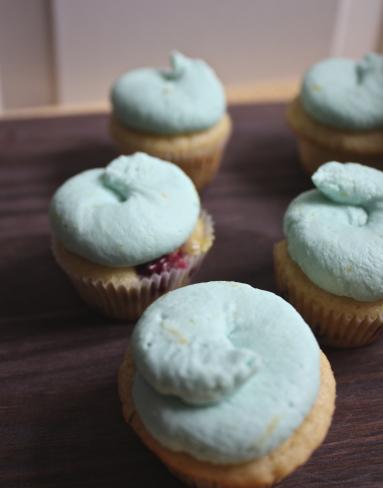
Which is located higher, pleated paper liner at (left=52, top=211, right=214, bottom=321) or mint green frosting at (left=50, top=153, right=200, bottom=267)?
mint green frosting at (left=50, top=153, right=200, bottom=267)

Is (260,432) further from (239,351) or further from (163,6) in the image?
(163,6)

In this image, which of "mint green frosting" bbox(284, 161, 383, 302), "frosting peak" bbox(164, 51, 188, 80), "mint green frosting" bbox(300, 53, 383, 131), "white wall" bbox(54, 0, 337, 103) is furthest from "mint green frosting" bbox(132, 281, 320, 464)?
"white wall" bbox(54, 0, 337, 103)

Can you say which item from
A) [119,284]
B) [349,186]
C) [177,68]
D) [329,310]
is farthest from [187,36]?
[329,310]

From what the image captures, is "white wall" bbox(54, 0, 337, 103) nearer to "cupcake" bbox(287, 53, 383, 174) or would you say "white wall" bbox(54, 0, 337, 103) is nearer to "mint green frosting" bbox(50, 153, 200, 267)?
"cupcake" bbox(287, 53, 383, 174)

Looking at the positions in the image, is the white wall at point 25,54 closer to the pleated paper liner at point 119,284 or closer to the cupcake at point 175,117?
the cupcake at point 175,117

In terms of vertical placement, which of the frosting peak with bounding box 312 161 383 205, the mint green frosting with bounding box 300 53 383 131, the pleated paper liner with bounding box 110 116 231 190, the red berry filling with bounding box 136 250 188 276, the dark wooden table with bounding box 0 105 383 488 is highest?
the mint green frosting with bounding box 300 53 383 131

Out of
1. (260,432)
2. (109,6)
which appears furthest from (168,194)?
(109,6)

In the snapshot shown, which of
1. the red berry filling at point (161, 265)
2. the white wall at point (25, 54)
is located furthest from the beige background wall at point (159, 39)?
the red berry filling at point (161, 265)
